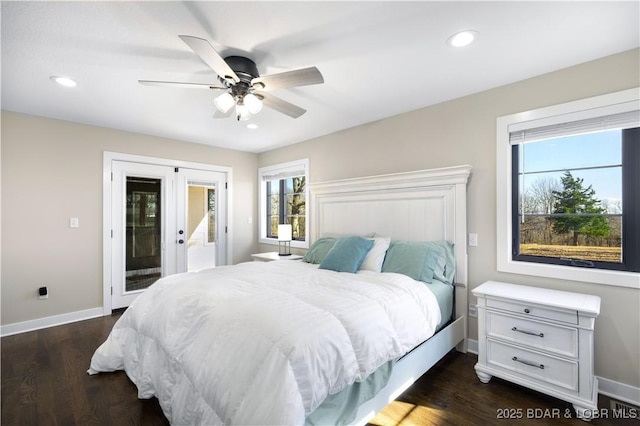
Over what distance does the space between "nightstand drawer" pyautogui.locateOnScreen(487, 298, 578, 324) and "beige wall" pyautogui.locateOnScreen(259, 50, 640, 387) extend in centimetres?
49

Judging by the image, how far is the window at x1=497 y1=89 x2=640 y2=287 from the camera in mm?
2086

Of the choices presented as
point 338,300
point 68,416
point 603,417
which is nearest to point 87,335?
point 68,416

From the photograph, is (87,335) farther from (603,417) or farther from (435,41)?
(603,417)

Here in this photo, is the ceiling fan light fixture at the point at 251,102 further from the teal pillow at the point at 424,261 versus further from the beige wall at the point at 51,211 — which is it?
the beige wall at the point at 51,211

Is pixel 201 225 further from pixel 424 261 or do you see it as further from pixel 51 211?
pixel 424 261

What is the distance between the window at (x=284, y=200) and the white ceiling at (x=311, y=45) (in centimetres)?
181

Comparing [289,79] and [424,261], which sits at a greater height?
[289,79]

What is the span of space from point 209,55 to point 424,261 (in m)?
2.24

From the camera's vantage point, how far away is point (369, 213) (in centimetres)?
348

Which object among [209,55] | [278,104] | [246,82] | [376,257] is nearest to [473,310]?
[376,257]

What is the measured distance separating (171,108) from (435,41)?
2653 millimetres

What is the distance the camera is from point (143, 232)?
4137 mm

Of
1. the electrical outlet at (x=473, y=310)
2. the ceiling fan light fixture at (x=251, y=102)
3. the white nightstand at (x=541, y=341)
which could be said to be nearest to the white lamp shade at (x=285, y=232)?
the ceiling fan light fixture at (x=251, y=102)

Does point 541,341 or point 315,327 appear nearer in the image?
point 315,327
